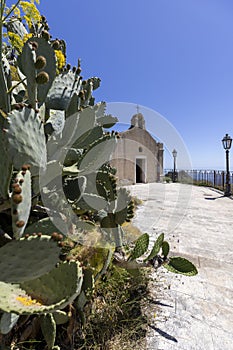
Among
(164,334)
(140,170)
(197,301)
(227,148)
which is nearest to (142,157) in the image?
(140,170)

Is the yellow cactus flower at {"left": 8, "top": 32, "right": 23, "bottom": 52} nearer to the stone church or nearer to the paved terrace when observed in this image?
the paved terrace

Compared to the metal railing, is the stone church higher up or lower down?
higher up

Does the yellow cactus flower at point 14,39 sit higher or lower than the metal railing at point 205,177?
higher

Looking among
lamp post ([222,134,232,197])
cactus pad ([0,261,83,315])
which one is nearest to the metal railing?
lamp post ([222,134,232,197])

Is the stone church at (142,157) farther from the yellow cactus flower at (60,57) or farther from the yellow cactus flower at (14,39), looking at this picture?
the yellow cactus flower at (14,39)

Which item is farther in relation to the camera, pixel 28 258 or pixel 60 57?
pixel 60 57

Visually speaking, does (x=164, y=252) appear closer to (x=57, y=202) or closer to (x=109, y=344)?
(x=109, y=344)

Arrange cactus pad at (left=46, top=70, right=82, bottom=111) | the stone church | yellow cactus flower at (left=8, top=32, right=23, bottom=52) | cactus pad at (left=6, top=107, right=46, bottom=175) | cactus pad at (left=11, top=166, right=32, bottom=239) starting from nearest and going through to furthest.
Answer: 1. cactus pad at (left=11, top=166, right=32, bottom=239)
2. cactus pad at (left=6, top=107, right=46, bottom=175)
3. cactus pad at (left=46, top=70, right=82, bottom=111)
4. yellow cactus flower at (left=8, top=32, right=23, bottom=52)
5. the stone church

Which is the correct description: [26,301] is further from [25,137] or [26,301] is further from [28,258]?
[25,137]

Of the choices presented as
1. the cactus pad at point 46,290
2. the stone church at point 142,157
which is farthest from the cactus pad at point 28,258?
the stone church at point 142,157

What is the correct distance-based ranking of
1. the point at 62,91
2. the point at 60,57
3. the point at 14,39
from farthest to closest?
the point at 60,57 < the point at 14,39 < the point at 62,91

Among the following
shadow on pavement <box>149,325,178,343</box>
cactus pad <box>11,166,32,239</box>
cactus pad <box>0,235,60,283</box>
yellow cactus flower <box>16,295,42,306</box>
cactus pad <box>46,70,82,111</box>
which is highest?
cactus pad <box>46,70,82,111</box>

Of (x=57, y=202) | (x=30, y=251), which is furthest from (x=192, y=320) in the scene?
(x=30, y=251)

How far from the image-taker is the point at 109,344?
1321 mm
